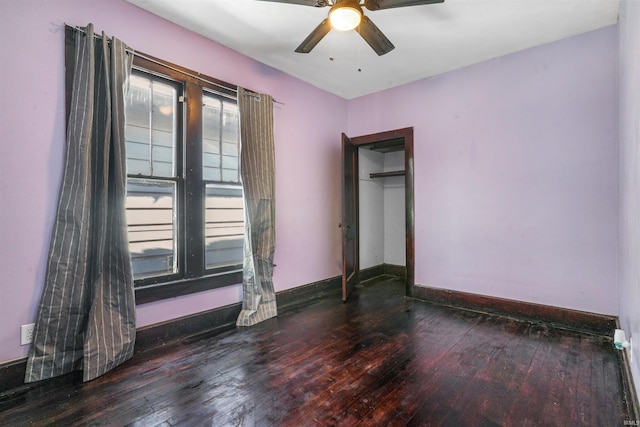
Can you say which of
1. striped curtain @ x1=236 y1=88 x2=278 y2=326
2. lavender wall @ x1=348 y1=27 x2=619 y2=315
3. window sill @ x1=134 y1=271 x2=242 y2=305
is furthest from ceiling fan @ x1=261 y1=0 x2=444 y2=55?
window sill @ x1=134 y1=271 x2=242 y2=305

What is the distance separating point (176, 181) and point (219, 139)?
2.29ft

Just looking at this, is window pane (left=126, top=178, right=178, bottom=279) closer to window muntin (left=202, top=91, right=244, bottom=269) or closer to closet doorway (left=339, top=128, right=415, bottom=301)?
window muntin (left=202, top=91, right=244, bottom=269)

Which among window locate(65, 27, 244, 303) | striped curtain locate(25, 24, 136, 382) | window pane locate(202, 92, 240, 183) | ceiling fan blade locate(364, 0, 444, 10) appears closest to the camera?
ceiling fan blade locate(364, 0, 444, 10)

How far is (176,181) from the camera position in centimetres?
287

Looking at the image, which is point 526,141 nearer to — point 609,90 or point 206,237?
point 609,90

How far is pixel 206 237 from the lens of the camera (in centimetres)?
312

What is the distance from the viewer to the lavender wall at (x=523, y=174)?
9.53ft

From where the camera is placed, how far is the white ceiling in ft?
8.46

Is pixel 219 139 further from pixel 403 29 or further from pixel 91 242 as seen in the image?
pixel 403 29

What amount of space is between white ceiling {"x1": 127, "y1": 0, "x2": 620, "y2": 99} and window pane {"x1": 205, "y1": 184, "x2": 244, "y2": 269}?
153 cm

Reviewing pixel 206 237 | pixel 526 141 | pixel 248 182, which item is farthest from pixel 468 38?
pixel 206 237

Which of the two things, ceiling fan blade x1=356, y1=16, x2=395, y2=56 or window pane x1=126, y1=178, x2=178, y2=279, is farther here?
window pane x1=126, y1=178, x2=178, y2=279

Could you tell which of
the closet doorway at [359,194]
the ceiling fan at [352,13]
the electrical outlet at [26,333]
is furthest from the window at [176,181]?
the closet doorway at [359,194]

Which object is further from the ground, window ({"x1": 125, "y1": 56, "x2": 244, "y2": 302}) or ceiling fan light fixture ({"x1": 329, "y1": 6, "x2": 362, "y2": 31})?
ceiling fan light fixture ({"x1": 329, "y1": 6, "x2": 362, "y2": 31})
